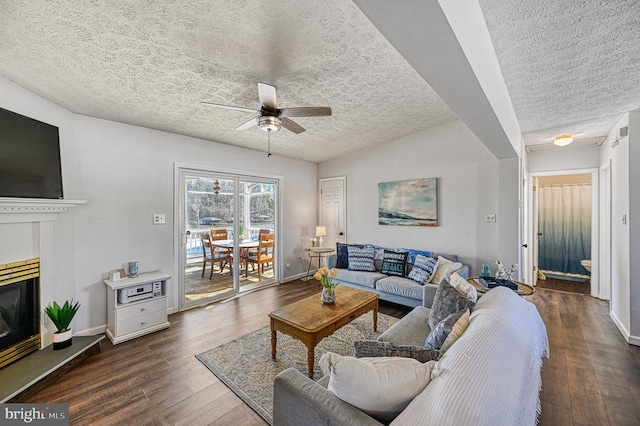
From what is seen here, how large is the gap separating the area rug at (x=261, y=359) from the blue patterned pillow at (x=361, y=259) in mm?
1212

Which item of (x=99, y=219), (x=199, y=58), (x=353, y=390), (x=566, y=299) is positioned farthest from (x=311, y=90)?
(x=566, y=299)

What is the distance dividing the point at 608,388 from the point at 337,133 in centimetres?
396

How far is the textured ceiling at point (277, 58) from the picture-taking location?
163 centimetres

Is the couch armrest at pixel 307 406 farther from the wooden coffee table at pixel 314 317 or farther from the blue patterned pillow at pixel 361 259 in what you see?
the blue patterned pillow at pixel 361 259

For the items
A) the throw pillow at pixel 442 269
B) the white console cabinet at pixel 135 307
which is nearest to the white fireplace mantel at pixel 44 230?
the white console cabinet at pixel 135 307

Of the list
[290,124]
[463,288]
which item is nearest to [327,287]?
[463,288]

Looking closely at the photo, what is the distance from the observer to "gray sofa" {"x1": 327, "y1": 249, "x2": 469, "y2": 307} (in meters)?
3.53

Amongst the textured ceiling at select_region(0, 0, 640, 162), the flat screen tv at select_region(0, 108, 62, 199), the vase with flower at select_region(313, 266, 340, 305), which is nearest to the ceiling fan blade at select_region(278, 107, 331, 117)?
the textured ceiling at select_region(0, 0, 640, 162)

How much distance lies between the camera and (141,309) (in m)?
3.01

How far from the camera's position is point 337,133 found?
13.9 ft

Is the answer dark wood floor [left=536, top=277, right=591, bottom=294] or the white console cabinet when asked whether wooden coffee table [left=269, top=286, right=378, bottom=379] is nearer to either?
the white console cabinet

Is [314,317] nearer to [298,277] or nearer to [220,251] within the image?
[220,251]

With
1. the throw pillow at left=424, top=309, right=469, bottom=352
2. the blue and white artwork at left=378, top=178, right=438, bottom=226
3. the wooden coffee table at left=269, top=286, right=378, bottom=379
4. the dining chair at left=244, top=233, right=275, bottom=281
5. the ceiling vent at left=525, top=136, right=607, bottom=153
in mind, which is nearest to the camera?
the throw pillow at left=424, top=309, right=469, bottom=352

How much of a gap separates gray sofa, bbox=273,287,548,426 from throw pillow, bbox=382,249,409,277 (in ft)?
7.62
